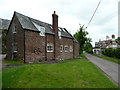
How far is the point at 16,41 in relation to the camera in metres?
17.0

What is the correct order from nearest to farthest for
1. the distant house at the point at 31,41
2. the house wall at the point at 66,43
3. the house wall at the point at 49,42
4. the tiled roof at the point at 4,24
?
the distant house at the point at 31,41 → the house wall at the point at 49,42 → the house wall at the point at 66,43 → the tiled roof at the point at 4,24

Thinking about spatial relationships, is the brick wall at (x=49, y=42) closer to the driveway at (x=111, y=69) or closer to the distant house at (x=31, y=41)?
the distant house at (x=31, y=41)

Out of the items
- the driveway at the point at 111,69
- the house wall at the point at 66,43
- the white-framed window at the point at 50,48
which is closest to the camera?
the driveway at the point at 111,69

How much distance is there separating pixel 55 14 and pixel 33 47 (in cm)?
870

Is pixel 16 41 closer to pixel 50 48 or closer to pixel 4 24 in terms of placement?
pixel 50 48

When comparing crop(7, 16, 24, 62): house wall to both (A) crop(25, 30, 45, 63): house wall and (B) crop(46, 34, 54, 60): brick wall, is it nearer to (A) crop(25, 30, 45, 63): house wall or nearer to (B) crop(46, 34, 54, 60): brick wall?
(A) crop(25, 30, 45, 63): house wall

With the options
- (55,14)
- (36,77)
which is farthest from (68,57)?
(36,77)

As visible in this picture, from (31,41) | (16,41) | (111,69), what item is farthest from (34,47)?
(111,69)

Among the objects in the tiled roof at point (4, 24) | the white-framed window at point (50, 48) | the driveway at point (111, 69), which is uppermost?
the tiled roof at point (4, 24)

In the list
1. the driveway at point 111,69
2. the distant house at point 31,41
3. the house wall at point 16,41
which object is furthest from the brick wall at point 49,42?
the driveway at point 111,69

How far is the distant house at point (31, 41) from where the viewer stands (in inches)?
629

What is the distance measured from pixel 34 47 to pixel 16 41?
3.12m

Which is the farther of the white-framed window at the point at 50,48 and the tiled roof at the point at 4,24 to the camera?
the tiled roof at the point at 4,24

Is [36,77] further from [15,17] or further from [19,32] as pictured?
[15,17]
